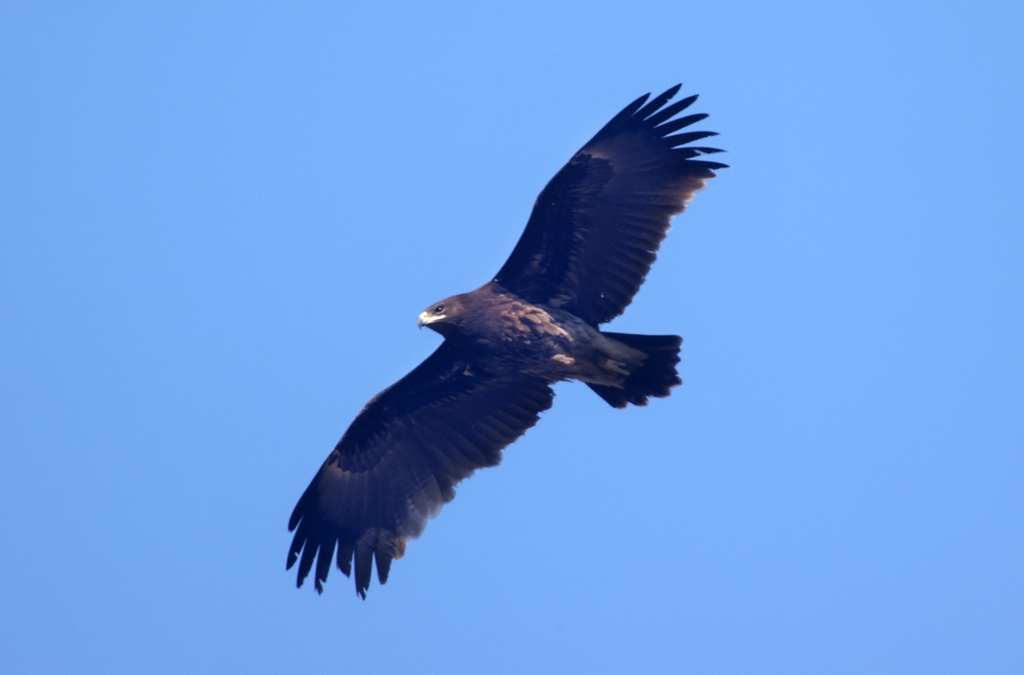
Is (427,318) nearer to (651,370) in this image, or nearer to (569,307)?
(569,307)

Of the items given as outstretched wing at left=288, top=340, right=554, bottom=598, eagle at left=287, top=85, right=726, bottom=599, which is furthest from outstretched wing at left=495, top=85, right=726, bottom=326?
outstretched wing at left=288, top=340, right=554, bottom=598

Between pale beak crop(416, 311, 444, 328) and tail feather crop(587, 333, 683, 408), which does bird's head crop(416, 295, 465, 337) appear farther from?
tail feather crop(587, 333, 683, 408)

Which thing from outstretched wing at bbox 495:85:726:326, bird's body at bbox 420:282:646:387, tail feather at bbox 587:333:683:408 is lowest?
tail feather at bbox 587:333:683:408

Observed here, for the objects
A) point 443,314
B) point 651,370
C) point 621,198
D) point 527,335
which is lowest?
point 651,370

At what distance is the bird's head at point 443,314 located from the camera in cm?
1065

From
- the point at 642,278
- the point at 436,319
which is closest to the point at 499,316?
the point at 436,319

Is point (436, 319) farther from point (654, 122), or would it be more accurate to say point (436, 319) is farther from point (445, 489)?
point (654, 122)

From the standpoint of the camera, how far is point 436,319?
1065cm

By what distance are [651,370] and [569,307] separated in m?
0.93

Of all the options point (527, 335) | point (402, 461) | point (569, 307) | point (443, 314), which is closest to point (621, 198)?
point (569, 307)

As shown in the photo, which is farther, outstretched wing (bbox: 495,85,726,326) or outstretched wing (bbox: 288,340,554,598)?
outstretched wing (bbox: 288,340,554,598)

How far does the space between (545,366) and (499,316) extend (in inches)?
25.5

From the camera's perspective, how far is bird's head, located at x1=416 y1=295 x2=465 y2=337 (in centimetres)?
1065

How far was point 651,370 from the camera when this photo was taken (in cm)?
1080
